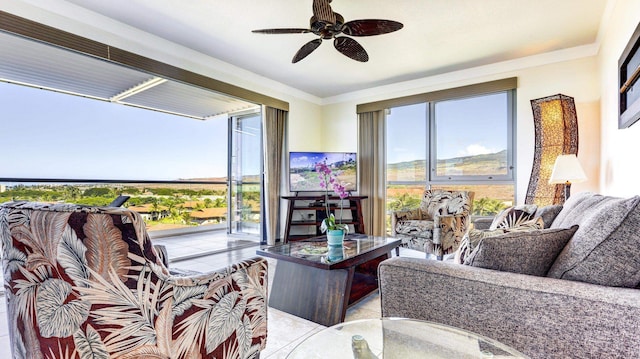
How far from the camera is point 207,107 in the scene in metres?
5.54

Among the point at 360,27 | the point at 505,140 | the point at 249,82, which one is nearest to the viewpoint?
the point at 360,27

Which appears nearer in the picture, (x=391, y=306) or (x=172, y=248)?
(x=391, y=306)

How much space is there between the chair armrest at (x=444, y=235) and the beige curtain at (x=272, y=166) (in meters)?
2.29

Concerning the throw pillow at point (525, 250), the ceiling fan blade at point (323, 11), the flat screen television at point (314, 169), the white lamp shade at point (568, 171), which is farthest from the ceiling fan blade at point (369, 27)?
the flat screen television at point (314, 169)

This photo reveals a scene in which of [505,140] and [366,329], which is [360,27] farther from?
[505,140]

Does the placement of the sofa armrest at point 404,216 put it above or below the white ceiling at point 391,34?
below

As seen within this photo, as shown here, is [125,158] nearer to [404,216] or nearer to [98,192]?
[98,192]

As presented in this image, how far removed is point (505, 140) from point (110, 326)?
439 cm

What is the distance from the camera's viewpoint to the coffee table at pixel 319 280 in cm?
202

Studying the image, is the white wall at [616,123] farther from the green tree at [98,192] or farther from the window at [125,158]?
the green tree at [98,192]

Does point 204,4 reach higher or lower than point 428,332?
higher

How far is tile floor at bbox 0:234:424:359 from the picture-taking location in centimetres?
178

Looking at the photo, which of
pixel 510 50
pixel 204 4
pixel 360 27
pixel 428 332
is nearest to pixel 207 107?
pixel 204 4

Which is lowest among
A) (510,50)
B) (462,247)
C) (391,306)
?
(391,306)
